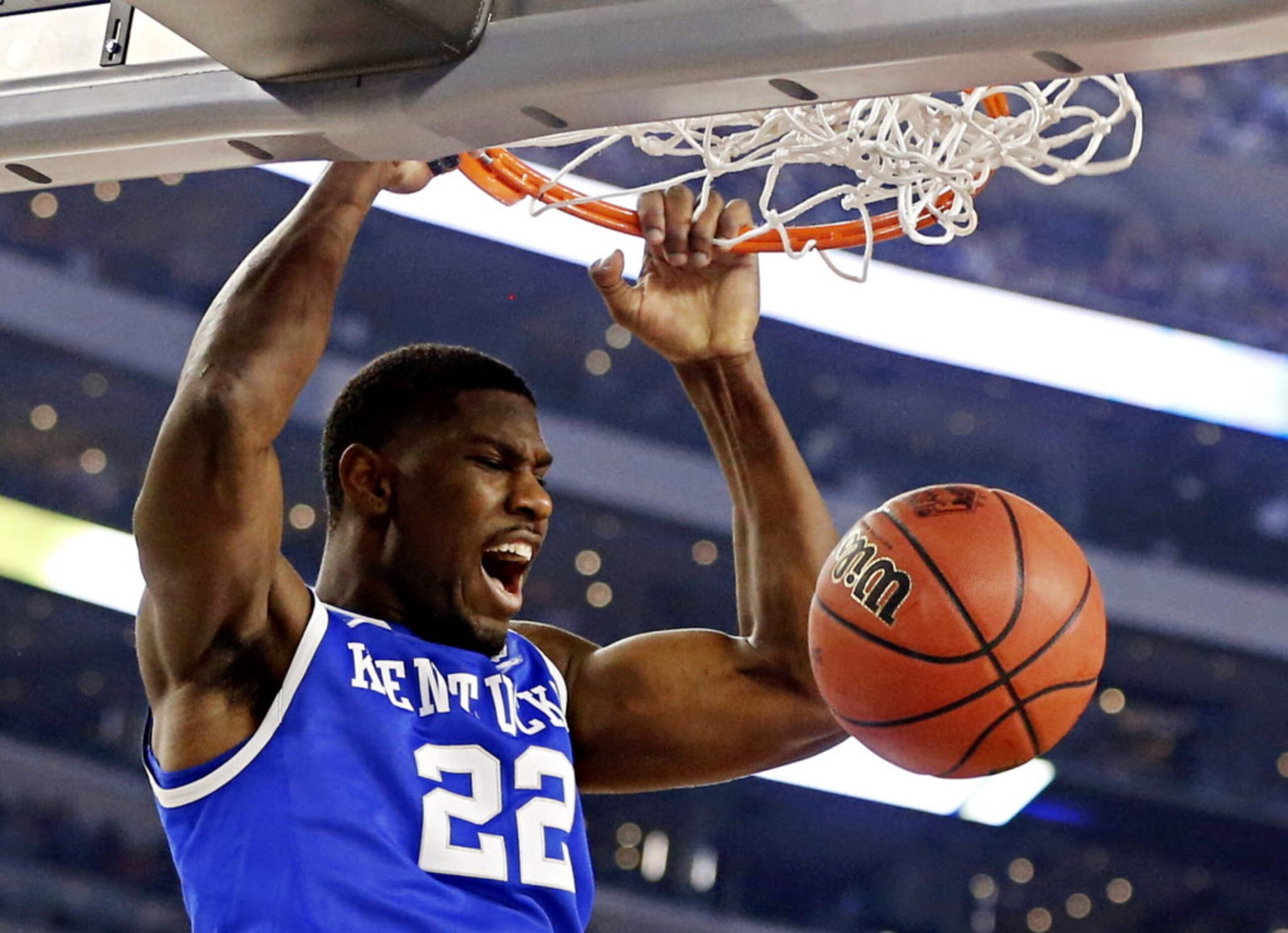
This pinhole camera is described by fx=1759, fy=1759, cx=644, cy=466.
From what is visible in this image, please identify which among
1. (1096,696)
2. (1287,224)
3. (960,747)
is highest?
(1287,224)

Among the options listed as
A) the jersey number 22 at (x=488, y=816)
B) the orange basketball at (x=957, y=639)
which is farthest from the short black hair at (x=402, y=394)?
the orange basketball at (x=957, y=639)

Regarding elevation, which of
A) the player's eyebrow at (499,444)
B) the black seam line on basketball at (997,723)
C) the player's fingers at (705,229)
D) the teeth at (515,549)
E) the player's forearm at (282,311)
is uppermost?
the player's fingers at (705,229)

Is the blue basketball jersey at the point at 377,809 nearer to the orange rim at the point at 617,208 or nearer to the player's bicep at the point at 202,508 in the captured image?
the player's bicep at the point at 202,508

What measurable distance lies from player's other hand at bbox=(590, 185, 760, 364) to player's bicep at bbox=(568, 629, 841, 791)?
19.1 inches

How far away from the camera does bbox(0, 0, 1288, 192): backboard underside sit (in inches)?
58.6

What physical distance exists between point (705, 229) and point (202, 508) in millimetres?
969

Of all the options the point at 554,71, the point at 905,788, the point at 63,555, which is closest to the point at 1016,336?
the point at 905,788

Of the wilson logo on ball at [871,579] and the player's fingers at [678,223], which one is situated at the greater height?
the player's fingers at [678,223]

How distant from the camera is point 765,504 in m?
Result: 2.84

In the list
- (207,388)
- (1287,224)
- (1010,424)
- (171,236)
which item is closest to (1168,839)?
(1010,424)

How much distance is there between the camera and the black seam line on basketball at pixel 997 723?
89.6 inches

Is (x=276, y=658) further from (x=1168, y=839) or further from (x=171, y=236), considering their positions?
(x=1168, y=839)

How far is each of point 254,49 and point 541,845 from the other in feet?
3.71

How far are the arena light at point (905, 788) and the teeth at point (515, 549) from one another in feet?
32.3
